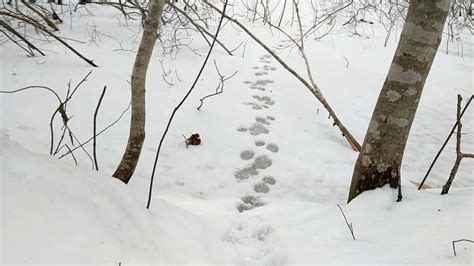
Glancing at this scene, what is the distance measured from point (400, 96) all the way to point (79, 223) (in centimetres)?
151

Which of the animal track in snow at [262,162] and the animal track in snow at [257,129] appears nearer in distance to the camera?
the animal track in snow at [262,162]

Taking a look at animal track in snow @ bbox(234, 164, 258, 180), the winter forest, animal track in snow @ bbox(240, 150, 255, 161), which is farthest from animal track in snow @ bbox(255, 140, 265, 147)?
animal track in snow @ bbox(234, 164, 258, 180)

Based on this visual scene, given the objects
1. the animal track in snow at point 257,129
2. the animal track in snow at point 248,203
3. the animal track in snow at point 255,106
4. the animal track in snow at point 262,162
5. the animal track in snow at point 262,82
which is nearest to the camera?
the animal track in snow at point 248,203

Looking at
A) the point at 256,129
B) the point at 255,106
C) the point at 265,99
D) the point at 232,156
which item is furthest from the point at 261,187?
the point at 265,99

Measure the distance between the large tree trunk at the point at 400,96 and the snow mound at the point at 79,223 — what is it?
0.83m

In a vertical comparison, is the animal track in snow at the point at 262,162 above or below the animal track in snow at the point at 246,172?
above

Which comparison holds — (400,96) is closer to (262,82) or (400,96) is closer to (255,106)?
(255,106)

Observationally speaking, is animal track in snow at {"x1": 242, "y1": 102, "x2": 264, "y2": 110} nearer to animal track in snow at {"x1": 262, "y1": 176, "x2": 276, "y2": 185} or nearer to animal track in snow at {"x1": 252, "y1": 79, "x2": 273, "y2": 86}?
animal track in snow at {"x1": 252, "y1": 79, "x2": 273, "y2": 86}

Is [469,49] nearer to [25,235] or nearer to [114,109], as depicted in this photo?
[114,109]

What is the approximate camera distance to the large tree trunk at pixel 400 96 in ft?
6.31

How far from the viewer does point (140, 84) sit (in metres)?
2.22

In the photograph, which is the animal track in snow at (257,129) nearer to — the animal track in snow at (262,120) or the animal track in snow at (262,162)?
the animal track in snow at (262,120)

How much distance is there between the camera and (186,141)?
3.23 meters

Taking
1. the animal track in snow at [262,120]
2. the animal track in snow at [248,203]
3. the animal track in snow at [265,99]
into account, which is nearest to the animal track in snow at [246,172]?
the animal track in snow at [248,203]
